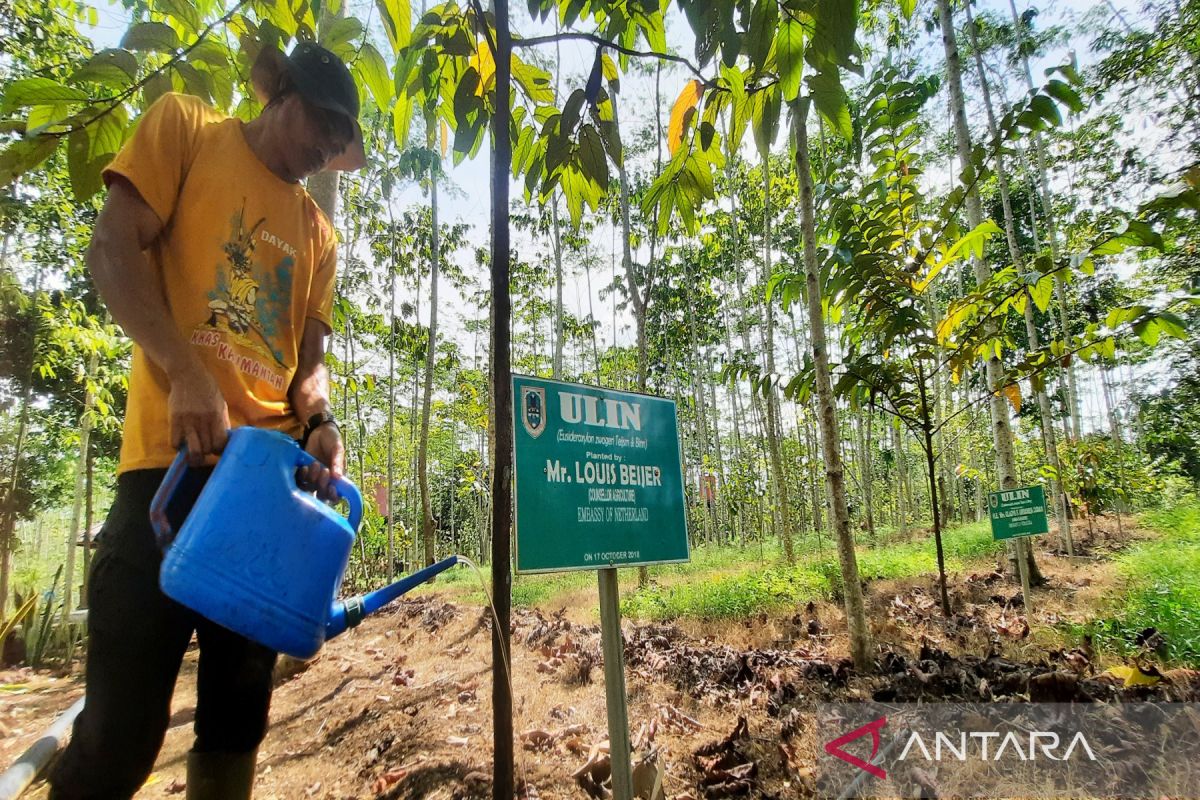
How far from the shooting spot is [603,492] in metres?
1.62

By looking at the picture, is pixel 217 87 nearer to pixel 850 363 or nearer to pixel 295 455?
pixel 295 455

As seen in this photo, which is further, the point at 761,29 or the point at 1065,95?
the point at 1065,95

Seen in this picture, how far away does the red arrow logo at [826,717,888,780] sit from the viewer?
6.91 ft

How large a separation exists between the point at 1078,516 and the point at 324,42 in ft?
64.4

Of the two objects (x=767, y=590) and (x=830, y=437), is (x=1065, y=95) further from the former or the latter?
(x=767, y=590)

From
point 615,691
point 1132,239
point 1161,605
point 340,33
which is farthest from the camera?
point 1161,605

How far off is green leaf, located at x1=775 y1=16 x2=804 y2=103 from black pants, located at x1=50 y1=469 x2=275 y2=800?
1.31 m

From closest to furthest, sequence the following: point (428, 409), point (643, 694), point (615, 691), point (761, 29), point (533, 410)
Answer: point (761, 29) → point (533, 410) → point (615, 691) → point (643, 694) → point (428, 409)

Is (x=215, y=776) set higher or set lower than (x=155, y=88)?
lower

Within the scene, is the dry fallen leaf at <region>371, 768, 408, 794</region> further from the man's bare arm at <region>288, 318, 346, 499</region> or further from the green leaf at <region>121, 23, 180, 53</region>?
the green leaf at <region>121, 23, 180, 53</region>

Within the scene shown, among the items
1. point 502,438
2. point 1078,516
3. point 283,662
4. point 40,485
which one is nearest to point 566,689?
point 283,662

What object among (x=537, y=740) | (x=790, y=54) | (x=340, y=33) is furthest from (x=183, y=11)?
(x=537, y=740)

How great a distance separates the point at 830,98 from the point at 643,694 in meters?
3.30

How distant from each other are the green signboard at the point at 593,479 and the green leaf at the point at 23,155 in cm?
105
